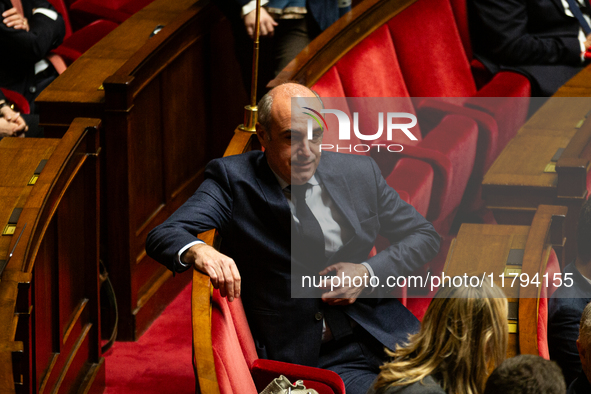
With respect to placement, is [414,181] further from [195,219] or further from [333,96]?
A: [195,219]

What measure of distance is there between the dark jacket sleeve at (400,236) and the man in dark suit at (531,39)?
89cm

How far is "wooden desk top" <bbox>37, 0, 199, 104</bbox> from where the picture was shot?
162 cm

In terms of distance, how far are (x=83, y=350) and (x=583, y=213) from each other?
937 millimetres

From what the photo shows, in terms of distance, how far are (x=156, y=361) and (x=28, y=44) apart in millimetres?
923

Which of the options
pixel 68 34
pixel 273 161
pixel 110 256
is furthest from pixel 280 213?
pixel 68 34

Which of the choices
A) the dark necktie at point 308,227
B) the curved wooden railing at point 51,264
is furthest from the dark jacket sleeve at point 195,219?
the curved wooden railing at point 51,264

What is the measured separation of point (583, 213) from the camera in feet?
3.77

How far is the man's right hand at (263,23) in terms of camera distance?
170 centimetres

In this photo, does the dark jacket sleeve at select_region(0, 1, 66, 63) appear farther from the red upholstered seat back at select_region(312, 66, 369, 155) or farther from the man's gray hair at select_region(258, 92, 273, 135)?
the man's gray hair at select_region(258, 92, 273, 135)

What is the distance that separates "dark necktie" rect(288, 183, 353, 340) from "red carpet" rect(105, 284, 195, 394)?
466 millimetres

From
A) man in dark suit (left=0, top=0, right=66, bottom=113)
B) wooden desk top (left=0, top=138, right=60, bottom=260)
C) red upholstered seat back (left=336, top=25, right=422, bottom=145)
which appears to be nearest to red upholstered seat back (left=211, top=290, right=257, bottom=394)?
wooden desk top (left=0, top=138, right=60, bottom=260)

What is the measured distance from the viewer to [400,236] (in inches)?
47.4

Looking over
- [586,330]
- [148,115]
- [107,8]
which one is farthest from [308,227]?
[107,8]

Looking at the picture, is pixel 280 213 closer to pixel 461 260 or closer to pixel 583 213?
pixel 461 260
